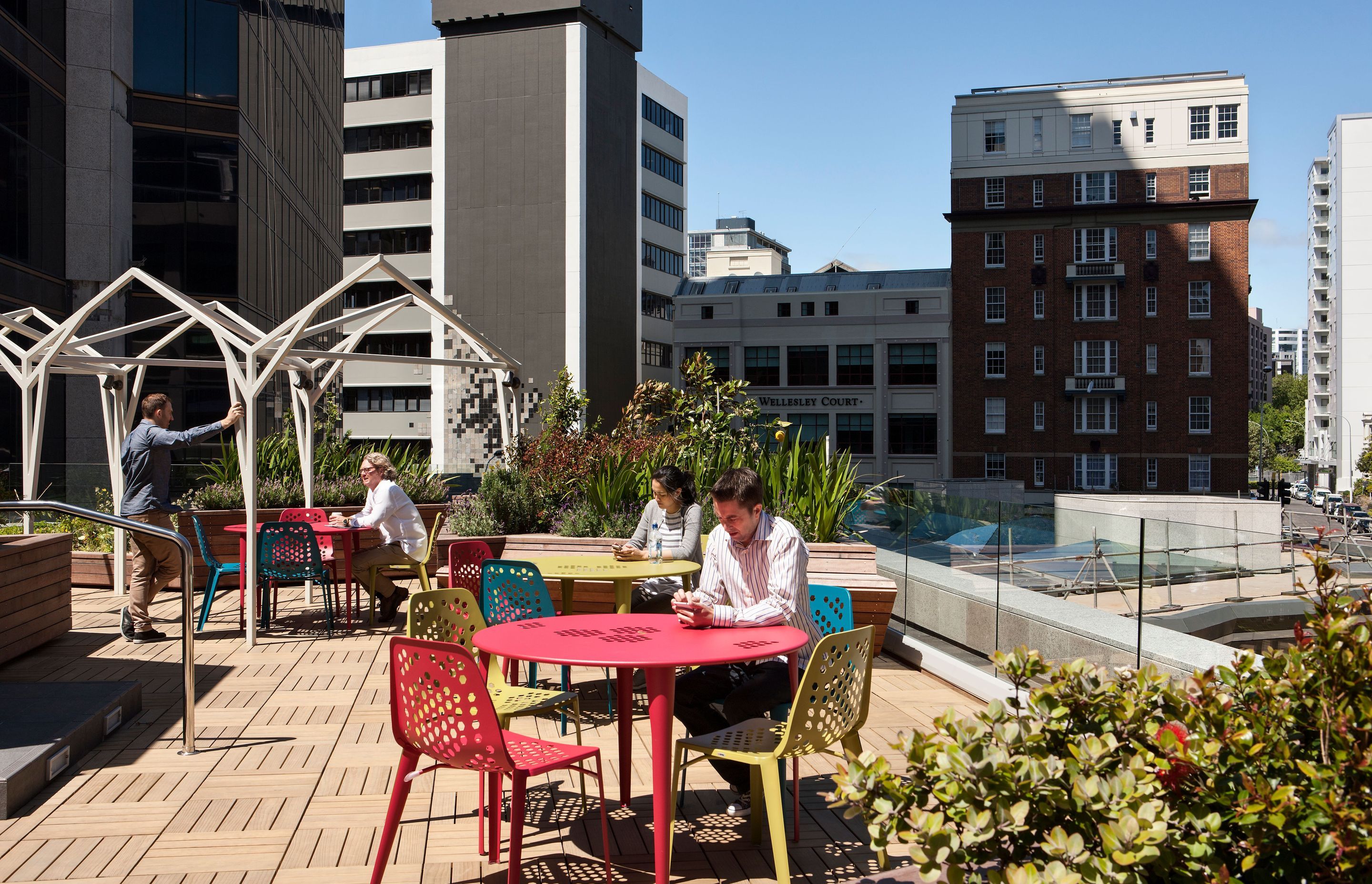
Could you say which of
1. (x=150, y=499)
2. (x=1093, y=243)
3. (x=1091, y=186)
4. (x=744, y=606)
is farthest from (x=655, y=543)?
(x=1091, y=186)

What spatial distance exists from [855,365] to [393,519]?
47386 mm

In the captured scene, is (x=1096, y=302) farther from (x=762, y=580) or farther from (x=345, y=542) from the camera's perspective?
(x=762, y=580)

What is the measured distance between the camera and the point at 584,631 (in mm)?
4285

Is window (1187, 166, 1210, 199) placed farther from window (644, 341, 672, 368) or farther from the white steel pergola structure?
the white steel pergola structure

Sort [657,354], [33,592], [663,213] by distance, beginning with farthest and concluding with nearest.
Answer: [663,213], [657,354], [33,592]

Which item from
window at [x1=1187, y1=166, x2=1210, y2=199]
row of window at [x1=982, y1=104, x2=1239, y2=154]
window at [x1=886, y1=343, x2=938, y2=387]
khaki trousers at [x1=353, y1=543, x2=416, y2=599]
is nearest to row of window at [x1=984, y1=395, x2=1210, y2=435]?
window at [x1=886, y1=343, x2=938, y2=387]

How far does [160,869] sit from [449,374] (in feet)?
36.3

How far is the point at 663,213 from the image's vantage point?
58.6 m

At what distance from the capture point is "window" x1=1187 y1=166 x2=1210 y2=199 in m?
47.9

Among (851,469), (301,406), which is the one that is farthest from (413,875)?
(301,406)

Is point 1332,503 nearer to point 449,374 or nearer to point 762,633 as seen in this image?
point 449,374

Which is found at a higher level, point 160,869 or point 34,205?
point 34,205

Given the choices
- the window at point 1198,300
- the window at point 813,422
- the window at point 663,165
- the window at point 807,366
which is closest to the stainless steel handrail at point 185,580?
the window at point 813,422

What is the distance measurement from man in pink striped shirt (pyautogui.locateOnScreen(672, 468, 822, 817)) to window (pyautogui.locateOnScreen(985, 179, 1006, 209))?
4840cm
